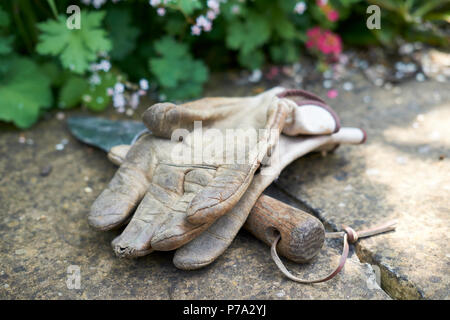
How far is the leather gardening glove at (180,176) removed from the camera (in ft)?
4.93

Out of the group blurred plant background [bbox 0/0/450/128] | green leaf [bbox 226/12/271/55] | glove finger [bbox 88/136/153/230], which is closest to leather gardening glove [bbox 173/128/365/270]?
glove finger [bbox 88/136/153/230]

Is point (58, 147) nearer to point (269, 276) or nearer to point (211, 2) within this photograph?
point (211, 2)

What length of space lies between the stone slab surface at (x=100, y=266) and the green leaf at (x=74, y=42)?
738mm

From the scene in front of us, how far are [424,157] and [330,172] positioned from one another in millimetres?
525

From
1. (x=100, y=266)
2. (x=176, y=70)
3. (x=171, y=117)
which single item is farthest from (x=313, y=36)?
(x=100, y=266)

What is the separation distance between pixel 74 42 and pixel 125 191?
3.76ft

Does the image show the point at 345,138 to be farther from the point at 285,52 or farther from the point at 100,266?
the point at 100,266

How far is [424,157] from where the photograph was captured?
2.19m

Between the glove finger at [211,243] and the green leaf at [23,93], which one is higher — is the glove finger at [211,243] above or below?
below

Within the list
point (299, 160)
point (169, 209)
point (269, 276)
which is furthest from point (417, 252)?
point (169, 209)

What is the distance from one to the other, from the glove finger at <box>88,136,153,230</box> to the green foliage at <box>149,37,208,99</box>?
833mm

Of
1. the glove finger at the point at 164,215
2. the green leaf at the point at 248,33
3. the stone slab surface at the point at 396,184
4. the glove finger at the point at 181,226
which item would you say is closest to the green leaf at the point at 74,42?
the green leaf at the point at 248,33

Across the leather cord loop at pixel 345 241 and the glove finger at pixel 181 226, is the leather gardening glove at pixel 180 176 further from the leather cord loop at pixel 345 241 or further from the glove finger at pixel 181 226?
the leather cord loop at pixel 345 241

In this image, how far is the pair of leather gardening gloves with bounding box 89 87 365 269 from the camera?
1524 millimetres
